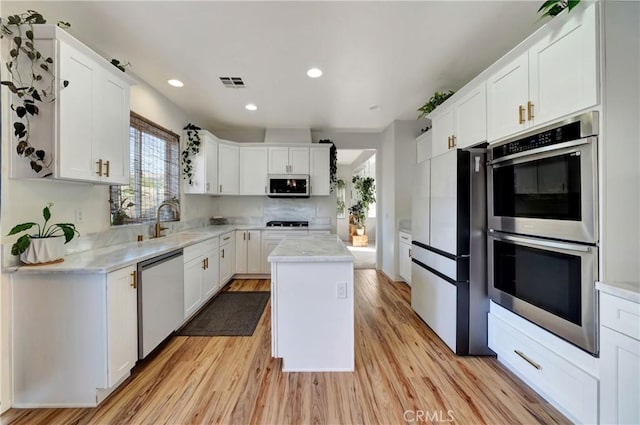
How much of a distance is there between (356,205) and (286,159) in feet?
14.8

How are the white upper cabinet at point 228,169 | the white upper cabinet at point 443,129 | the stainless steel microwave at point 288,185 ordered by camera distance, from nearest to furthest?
the white upper cabinet at point 443,129 < the white upper cabinet at point 228,169 < the stainless steel microwave at point 288,185

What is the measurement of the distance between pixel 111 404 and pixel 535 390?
2844 millimetres

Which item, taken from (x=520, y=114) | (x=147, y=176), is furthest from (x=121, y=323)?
(x=520, y=114)

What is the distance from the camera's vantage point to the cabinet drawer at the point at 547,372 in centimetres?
143

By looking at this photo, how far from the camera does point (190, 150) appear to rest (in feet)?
13.4

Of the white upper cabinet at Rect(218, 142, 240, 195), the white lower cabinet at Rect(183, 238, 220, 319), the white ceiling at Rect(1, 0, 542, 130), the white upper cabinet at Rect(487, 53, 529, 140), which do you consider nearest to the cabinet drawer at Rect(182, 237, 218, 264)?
the white lower cabinet at Rect(183, 238, 220, 319)

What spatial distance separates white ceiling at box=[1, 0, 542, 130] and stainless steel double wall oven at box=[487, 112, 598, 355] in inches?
39.7

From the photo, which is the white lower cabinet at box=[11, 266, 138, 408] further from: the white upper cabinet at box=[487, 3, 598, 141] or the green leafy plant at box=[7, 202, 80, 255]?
the white upper cabinet at box=[487, 3, 598, 141]

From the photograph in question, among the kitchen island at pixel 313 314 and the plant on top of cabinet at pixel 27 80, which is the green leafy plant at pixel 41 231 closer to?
the plant on top of cabinet at pixel 27 80

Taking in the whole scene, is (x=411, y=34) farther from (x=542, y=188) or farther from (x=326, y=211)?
(x=326, y=211)

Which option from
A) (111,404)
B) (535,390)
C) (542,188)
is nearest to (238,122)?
(111,404)

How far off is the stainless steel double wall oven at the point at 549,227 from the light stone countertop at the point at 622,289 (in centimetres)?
7

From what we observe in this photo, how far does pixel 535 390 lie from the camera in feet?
5.99

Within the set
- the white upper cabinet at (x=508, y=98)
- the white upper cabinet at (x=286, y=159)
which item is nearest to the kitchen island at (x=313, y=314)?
the white upper cabinet at (x=508, y=98)
